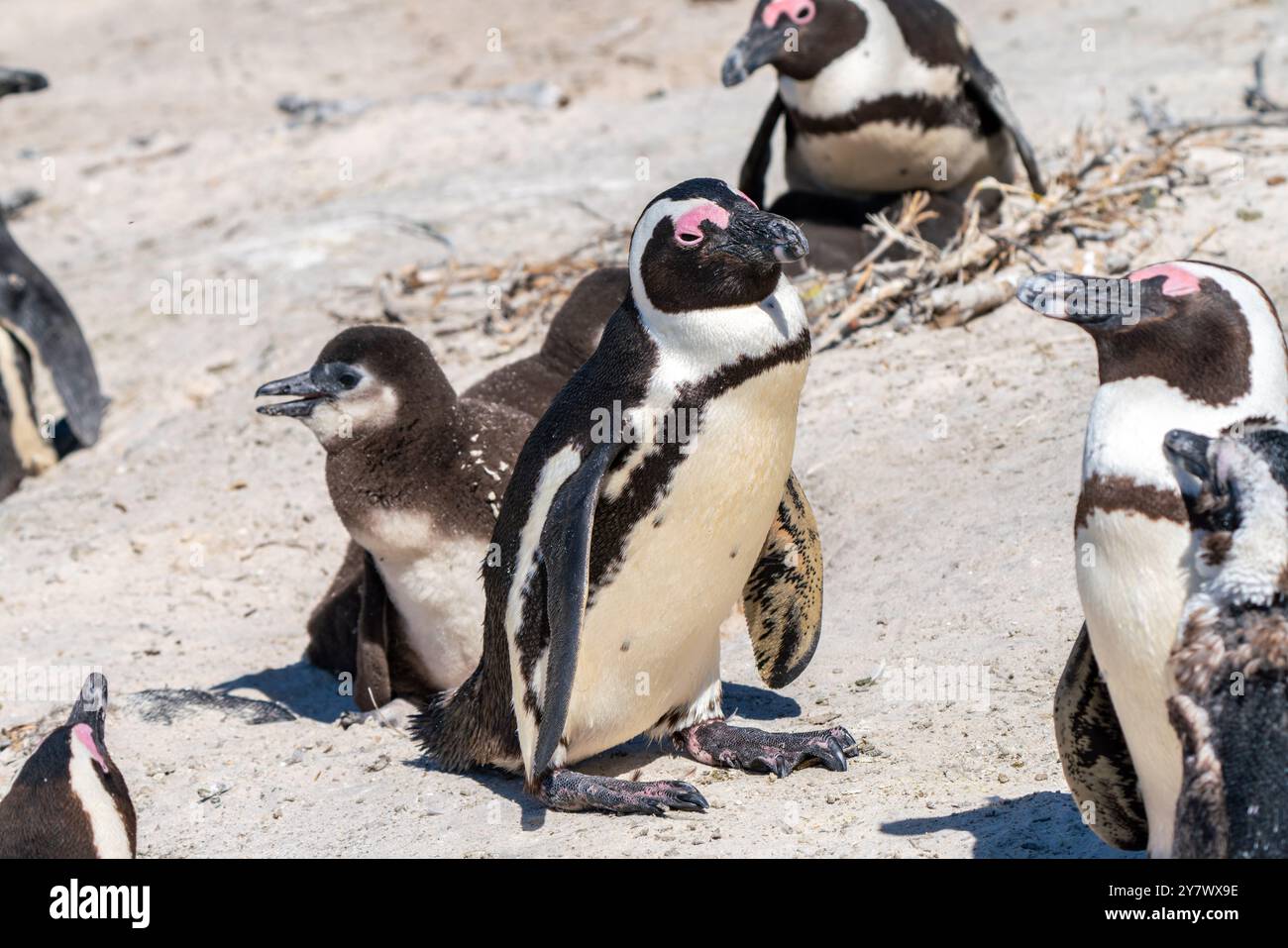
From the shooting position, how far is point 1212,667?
2238 mm

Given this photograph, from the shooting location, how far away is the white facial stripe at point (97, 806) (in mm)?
3283

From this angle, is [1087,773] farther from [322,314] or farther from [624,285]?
[322,314]

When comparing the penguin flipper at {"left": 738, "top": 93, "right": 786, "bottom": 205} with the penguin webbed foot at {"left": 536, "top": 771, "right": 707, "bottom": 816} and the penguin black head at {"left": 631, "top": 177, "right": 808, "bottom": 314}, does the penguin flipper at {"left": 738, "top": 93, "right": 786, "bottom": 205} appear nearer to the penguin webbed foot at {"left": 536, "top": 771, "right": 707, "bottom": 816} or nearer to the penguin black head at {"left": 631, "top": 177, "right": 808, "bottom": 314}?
the penguin black head at {"left": 631, "top": 177, "right": 808, "bottom": 314}

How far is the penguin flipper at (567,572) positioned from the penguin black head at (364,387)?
1010 mm

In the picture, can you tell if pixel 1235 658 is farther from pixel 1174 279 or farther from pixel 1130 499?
pixel 1174 279

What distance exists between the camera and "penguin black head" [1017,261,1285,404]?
2424 mm

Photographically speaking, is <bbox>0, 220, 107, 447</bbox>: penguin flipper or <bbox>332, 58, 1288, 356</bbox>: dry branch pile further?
<bbox>0, 220, 107, 447</bbox>: penguin flipper

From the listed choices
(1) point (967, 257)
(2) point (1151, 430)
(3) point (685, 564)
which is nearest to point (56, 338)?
(1) point (967, 257)

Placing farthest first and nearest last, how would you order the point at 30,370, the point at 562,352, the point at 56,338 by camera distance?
the point at 30,370, the point at 56,338, the point at 562,352

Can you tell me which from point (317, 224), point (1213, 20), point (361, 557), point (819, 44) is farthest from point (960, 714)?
point (1213, 20)

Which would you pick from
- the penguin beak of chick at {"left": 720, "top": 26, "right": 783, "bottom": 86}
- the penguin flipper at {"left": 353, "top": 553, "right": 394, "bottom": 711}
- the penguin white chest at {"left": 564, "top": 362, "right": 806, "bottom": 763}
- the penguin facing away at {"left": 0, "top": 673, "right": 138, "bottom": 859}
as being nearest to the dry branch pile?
Result: the penguin beak of chick at {"left": 720, "top": 26, "right": 783, "bottom": 86}

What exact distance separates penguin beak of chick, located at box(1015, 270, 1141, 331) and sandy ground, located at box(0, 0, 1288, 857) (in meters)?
0.89

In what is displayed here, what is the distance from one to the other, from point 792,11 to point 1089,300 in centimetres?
402

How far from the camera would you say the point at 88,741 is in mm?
3459
